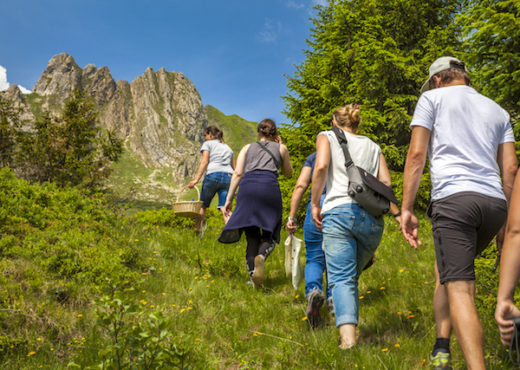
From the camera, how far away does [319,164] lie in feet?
10.6

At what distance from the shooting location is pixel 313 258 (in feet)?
13.5

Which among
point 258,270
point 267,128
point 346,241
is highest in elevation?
point 267,128

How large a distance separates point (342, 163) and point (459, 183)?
3.65 ft

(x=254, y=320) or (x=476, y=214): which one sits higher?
(x=476, y=214)

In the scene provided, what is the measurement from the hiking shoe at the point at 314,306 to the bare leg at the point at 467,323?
1610 mm

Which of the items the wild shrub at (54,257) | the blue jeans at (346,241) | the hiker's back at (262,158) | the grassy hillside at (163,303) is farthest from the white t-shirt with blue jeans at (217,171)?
the blue jeans at (346,241)

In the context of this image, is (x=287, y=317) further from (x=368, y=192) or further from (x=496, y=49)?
(x=496, y=49)

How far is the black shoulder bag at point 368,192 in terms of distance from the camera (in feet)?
9.96

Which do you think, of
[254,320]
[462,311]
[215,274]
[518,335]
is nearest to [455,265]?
[462,311]

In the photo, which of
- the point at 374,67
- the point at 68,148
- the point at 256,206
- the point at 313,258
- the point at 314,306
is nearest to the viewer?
the point at 314,306

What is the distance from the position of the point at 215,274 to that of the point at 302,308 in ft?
5.51

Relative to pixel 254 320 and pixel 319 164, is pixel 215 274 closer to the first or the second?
pixel 254 320

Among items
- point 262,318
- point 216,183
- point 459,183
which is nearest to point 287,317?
point 262,318

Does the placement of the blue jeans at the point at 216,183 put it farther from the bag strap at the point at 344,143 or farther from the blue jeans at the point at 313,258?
the bag strap at the point at 344,143
